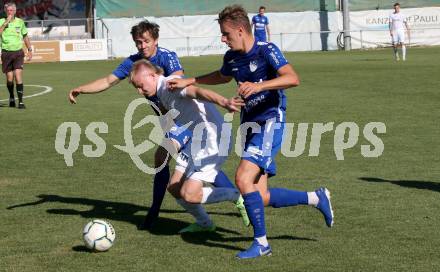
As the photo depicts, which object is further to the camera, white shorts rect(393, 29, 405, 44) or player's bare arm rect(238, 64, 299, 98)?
white shorts rect(393, 29, 405, 44)

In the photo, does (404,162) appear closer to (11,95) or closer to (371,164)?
(371,164)

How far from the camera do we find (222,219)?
28.4ft

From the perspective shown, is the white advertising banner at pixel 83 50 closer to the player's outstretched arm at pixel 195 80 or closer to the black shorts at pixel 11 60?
the black shorts at pixel 11 60

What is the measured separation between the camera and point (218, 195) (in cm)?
785

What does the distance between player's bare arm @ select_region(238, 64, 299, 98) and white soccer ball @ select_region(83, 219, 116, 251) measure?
5.85 ft

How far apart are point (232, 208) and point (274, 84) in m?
2.64

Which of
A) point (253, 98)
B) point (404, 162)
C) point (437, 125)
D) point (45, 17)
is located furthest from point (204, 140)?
point (45, 17)

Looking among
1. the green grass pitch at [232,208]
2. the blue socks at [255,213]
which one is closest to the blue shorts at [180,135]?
the green grass pitch at [232,208]

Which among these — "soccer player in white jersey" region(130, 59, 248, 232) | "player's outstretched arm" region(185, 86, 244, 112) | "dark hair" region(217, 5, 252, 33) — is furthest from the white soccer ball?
"dark hair" region(217, 5, 252, 33)

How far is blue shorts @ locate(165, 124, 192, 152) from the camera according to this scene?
7.83 metres

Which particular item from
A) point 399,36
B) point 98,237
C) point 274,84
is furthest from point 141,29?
point 399,36

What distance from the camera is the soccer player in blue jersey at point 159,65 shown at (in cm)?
812

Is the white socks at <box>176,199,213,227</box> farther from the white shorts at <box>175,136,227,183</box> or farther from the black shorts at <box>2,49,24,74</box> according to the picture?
the black shorts at <box>2,49,24,74</box>

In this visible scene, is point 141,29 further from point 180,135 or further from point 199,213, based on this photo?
point 199,213
